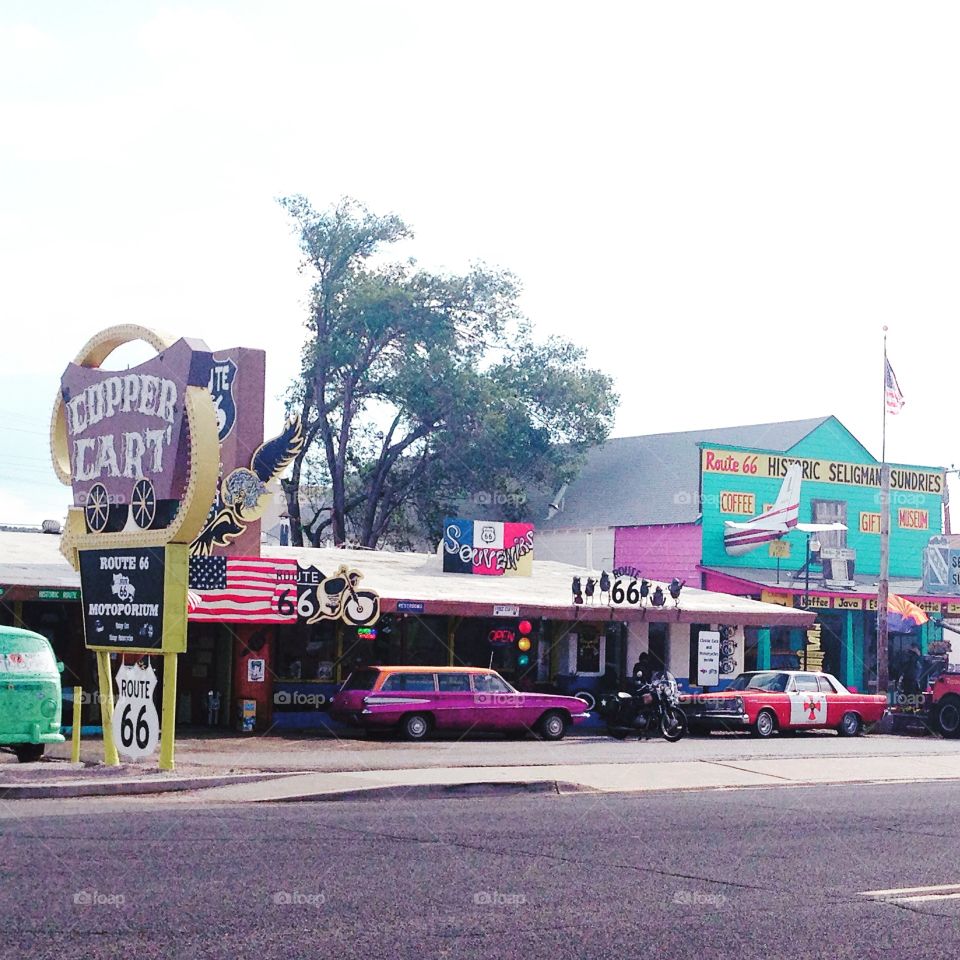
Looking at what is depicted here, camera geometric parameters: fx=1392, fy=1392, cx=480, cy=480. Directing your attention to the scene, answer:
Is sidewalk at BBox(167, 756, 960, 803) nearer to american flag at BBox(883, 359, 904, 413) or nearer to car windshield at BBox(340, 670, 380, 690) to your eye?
car windshield at BBox(340, 670, 380, 690)

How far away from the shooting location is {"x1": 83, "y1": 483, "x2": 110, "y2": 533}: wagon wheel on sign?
19766 mm

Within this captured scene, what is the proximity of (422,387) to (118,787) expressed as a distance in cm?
3599

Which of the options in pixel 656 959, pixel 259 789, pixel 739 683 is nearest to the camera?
pixel 656 959

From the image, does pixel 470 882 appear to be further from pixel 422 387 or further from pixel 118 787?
pixel 422 387

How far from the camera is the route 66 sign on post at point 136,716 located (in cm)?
1841

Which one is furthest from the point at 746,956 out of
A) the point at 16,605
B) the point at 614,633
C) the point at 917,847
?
the point at 614,633

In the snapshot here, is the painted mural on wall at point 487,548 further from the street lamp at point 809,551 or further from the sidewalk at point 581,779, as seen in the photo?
the sidewalk at point 581,779

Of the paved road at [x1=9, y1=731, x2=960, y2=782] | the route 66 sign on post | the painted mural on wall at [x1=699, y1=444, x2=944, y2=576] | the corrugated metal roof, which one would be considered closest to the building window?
the corrugated metal roof

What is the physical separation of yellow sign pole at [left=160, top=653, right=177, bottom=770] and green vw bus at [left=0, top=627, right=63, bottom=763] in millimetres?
1807

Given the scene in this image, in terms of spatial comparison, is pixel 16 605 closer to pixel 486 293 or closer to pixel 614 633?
pixel 614 633

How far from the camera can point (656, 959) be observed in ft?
25.6

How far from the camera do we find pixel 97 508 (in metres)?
19.9

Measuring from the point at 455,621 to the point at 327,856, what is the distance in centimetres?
2064

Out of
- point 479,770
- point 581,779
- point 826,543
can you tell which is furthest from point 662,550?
point 581,779
